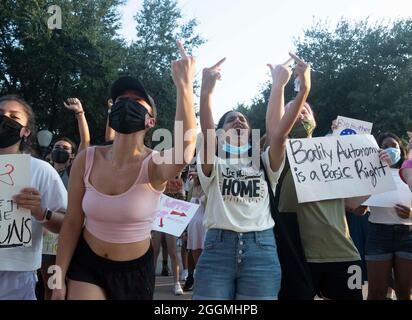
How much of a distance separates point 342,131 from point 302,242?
204 cm

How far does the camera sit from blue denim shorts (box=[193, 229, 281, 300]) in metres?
2.83

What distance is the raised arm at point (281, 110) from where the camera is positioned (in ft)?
9.91

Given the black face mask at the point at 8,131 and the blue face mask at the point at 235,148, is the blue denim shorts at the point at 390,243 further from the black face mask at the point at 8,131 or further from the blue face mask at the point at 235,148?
the black face mask at the point at 8,131

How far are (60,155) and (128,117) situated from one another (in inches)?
121

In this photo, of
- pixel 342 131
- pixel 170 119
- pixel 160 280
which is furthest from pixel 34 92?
pixel 342 131

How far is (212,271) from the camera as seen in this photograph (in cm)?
289

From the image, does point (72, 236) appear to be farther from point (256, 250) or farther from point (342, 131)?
point (342, 131)

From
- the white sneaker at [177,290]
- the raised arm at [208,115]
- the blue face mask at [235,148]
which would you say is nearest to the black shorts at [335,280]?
the blue face mask at [235,148]

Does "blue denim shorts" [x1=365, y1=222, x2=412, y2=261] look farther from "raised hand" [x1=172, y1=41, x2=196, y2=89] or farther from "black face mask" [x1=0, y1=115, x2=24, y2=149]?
"black face mask" [x1=0, y1=115, x2=24, y2=149]

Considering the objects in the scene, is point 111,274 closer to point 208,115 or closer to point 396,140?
point 208,115

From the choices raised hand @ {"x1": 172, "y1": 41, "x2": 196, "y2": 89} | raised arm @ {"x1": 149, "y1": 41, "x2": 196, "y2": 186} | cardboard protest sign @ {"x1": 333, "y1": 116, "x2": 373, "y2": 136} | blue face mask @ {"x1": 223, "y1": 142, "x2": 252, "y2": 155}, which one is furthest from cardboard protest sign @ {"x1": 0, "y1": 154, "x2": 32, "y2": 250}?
cardboard protest sign @ {"x1": 333, "y1": 116, "x2": 373, "y2": 136}

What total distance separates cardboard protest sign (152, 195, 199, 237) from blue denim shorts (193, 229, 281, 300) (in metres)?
3.25

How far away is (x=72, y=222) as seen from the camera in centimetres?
264

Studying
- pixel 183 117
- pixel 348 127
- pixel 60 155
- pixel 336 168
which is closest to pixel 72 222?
pixel 183 117
